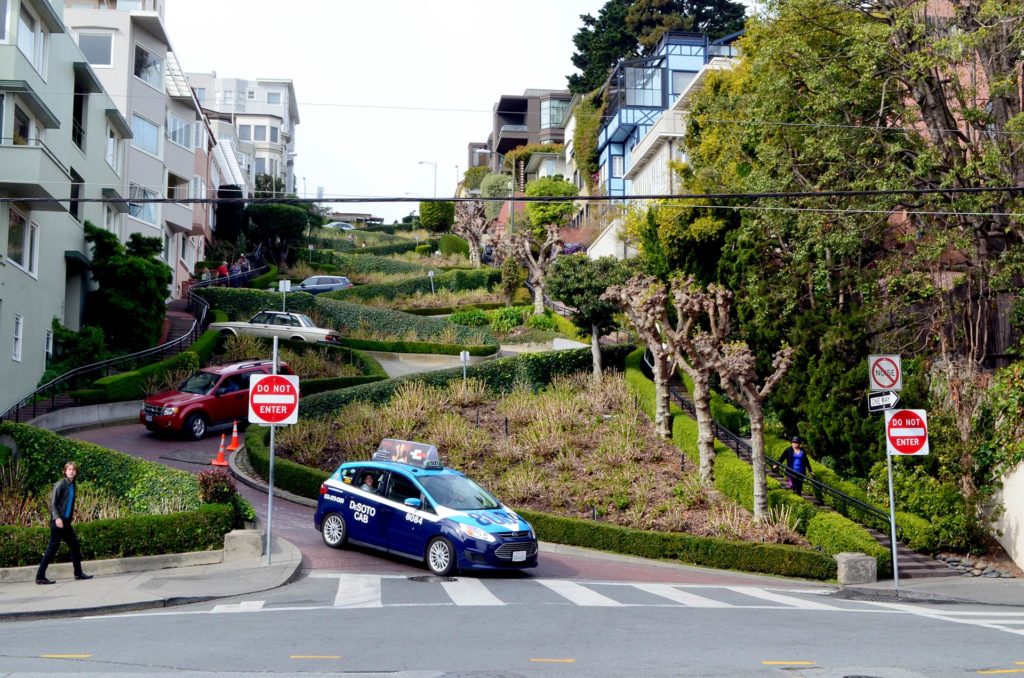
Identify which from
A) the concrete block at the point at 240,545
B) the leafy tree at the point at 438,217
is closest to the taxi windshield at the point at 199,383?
the concrete block at the point at 240,545

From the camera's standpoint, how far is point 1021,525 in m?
21.4

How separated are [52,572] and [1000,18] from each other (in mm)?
21316

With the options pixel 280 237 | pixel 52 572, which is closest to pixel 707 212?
pixel 52 572

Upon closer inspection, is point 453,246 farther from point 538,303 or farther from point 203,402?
point 203,402

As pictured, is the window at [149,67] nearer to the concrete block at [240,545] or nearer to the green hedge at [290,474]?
the green hedge at [290,474]

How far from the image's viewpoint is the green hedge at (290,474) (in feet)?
76.7

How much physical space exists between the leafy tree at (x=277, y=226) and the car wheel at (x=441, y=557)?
53.2 metres

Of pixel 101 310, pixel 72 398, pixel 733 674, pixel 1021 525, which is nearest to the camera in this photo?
pixel 733 674

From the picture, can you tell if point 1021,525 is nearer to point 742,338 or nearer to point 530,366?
point 742,338

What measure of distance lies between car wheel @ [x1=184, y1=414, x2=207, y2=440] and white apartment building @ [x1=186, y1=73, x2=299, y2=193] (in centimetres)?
8013

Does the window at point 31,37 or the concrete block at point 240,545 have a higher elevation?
the window at point 31,37

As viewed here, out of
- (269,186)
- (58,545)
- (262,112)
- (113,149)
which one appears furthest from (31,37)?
(262,112)

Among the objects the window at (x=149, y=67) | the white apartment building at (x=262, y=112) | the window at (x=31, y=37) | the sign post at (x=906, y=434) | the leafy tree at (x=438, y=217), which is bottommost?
the sign post at (x=906, y=434)

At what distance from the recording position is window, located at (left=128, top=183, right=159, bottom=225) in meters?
44.2
